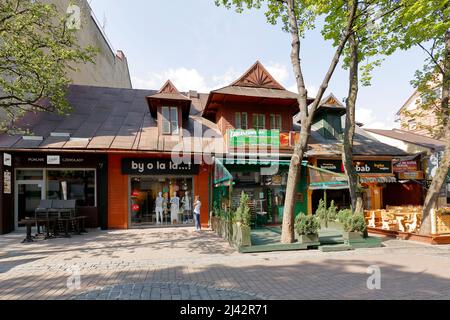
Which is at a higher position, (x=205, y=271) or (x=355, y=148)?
(x=355, y=148)

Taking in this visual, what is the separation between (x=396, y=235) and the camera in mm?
11375

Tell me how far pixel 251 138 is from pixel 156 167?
5.19m

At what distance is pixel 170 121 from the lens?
1548 centimetres

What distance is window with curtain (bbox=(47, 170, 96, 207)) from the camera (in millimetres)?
13773

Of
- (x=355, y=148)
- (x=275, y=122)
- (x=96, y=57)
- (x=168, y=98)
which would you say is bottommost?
(x=355, y=148)

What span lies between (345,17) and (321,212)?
8.71m

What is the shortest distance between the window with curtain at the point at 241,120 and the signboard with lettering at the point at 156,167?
11.5 ft

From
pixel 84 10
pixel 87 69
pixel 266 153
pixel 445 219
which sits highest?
pixel 84 10

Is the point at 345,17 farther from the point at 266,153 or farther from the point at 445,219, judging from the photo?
the point at 445,219

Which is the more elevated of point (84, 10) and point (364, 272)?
point (84, 10)

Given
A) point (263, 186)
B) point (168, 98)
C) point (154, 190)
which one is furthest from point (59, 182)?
point (263, 186)

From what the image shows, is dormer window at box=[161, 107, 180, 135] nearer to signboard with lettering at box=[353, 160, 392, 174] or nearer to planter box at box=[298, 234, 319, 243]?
planter box at box=[298, 234, 319, 243]

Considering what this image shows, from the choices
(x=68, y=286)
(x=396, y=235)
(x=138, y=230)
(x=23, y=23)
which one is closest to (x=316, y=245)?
(x=396, y=235)

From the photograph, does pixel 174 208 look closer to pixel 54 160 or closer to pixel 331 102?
pixel 54 160
